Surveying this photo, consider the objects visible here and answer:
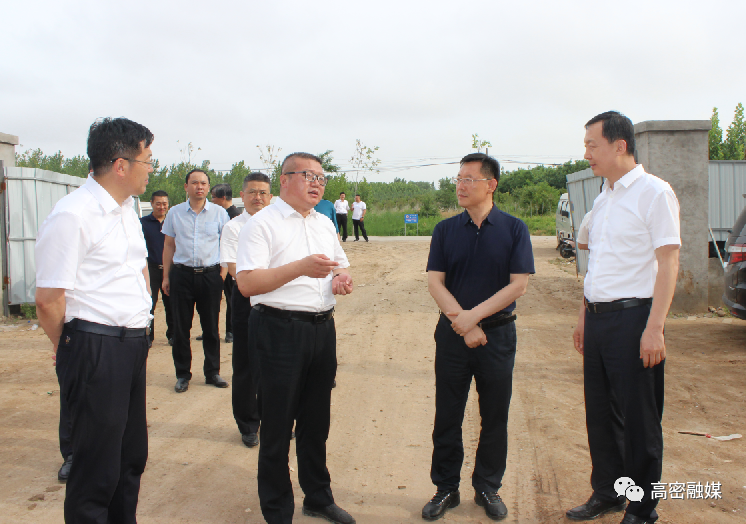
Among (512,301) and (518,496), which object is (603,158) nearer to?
(512,301)

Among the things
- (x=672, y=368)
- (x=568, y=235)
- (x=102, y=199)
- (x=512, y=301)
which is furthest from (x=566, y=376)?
(x=568, y=235)

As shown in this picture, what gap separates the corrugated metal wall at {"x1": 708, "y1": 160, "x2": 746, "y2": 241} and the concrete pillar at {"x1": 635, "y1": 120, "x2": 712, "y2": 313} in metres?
1.99

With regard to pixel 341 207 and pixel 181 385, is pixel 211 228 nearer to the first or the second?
pixel 181 385

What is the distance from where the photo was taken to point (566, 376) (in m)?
6.21

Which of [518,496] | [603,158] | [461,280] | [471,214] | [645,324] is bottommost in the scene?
[518,496]

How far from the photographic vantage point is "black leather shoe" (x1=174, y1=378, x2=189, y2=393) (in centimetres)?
588

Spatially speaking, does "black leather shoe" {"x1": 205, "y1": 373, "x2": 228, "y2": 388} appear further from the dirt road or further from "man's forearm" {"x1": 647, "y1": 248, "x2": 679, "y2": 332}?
"man's forearm" {"x1": 647, "y1": 248, "x2": 679, "y2": 332}

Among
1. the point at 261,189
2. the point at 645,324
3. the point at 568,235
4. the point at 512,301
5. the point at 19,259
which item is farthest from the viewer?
the point at 568,235

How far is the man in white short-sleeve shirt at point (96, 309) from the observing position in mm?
2441

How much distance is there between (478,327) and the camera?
3326 millimetres

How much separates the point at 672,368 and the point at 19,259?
10.1 metres

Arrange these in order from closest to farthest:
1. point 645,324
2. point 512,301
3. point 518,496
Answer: point 645,324 → point 512,301 → point 518,496

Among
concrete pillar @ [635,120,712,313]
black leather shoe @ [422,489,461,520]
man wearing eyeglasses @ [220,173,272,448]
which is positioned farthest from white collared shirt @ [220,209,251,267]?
concrete pillar @ [635,120,712,313]

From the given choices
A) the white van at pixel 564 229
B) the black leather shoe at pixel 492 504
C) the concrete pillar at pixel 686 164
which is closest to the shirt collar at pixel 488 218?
the black leather shoe at pixel 492 504
